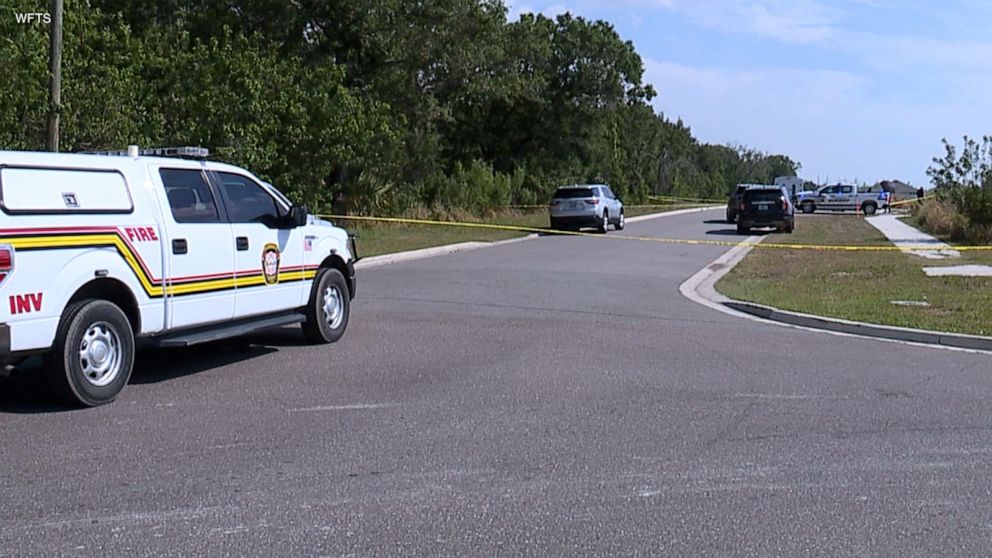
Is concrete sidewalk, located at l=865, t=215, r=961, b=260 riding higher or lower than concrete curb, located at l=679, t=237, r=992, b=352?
higher

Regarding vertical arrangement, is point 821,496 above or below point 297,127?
below

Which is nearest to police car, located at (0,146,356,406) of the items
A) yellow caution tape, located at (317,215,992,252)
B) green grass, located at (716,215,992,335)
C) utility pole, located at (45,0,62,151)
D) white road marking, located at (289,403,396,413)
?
white road marking, located at (289,403,396,413)

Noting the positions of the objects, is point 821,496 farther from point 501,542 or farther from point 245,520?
point 245,520

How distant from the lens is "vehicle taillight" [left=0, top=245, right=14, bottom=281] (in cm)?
740

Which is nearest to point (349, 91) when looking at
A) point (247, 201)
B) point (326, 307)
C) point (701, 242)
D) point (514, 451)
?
point (701, 242)

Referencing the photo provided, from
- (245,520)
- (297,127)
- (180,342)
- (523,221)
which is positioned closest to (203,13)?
(297,127)

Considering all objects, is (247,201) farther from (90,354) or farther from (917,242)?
(917,242)

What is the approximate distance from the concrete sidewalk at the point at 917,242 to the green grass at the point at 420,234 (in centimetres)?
1093

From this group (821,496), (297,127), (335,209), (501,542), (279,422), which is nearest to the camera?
(501,542)

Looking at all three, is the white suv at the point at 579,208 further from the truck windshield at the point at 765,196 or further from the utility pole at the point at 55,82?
the utility pole at the point at 55,82

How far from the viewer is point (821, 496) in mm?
6098

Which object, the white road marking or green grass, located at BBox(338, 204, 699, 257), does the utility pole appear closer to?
green grass, located at BBox(338, 204, 699, 257)

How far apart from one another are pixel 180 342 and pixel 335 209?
2667 centimetres

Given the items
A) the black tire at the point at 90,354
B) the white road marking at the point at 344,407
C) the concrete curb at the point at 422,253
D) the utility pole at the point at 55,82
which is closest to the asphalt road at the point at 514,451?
the white road marking at the point at 344,407
